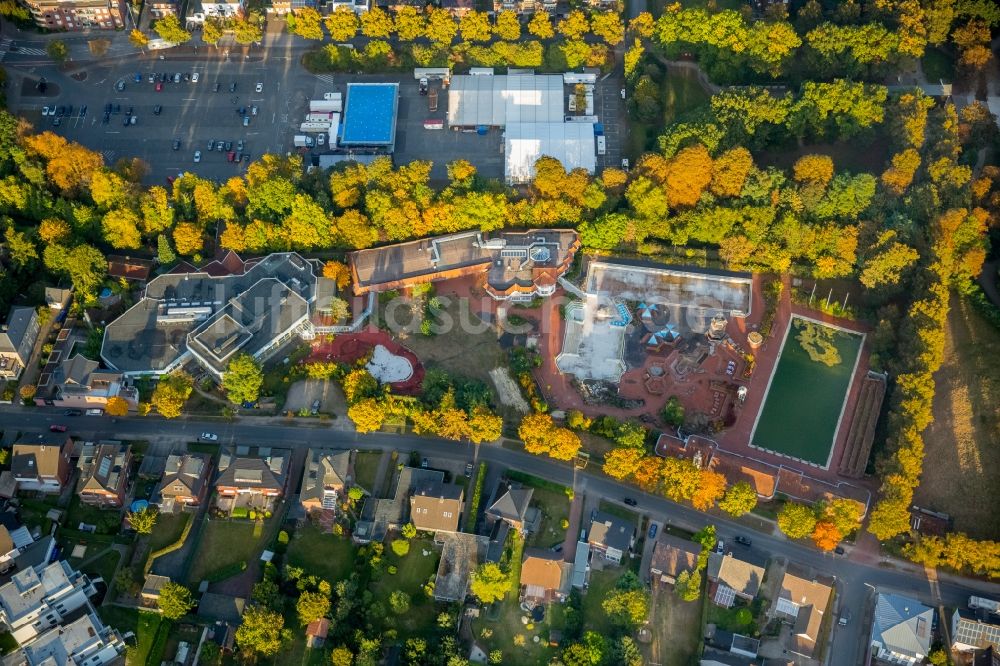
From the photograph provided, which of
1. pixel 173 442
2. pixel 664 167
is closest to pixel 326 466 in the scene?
pixel 173 442

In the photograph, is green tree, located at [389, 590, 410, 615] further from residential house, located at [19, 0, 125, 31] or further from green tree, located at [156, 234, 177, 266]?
residential house, located at [19, 0, 125, 31]

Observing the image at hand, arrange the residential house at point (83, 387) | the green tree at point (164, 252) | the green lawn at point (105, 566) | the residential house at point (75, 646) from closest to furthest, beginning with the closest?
the residential house at point (75, 646)
the green lawn at point (105, 566)
the residential house at point (83, 387)
the green tree at point (164, 252)

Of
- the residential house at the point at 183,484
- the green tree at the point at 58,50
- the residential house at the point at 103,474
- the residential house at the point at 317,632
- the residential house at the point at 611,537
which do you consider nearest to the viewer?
the residential house at the point at 317,632

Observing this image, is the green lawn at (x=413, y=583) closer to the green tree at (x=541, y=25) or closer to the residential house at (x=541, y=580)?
the residential house at (x=541, y=580)

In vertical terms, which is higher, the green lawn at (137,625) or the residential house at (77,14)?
the residential house at (77,14)

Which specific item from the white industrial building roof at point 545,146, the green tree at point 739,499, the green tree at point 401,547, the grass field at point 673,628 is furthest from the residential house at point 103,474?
the green tree at point 739,499

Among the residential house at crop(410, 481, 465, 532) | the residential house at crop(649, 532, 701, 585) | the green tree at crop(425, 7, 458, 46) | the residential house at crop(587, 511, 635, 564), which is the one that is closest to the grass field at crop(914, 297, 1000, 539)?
the residential house at crop(649, 532, 701, 585)

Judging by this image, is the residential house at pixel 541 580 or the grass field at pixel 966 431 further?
the grass field at pixel 966 431
